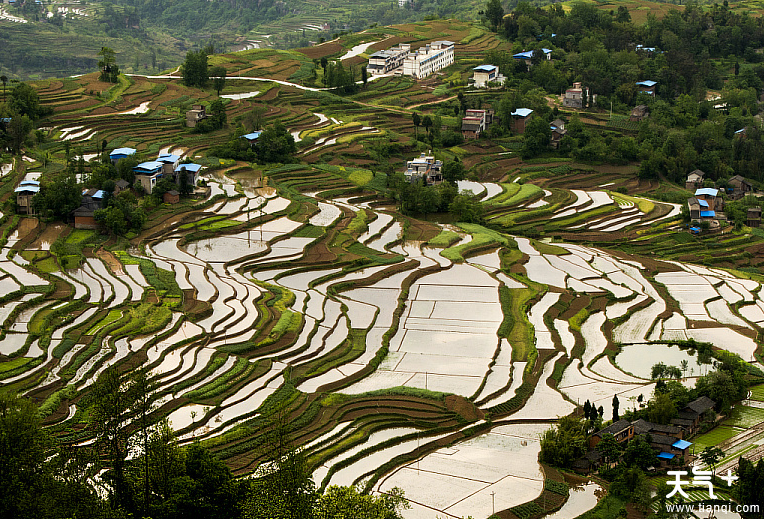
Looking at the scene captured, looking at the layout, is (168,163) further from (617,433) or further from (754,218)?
(754,218)

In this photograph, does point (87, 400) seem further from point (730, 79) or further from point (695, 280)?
point (730, 79)

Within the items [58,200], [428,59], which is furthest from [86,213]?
[428,59]

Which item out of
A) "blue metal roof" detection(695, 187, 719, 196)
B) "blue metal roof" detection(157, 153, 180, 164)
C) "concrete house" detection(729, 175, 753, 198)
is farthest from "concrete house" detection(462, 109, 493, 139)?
"blue metal roof" detection(157, 153, 180, 164)

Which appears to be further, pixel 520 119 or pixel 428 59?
pixel 428 59

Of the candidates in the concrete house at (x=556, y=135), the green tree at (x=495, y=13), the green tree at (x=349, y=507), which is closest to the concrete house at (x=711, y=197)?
the concrete house at (x=556, y=135)

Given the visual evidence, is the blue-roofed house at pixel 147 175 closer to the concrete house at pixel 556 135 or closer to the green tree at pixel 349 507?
the concrete house at pixel 556 135

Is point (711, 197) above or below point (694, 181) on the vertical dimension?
above
